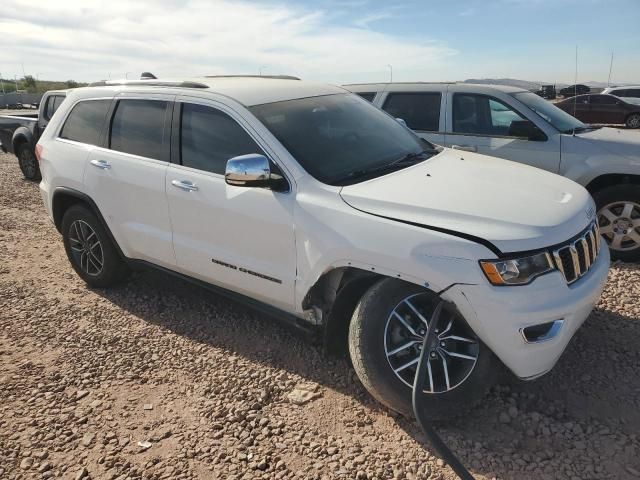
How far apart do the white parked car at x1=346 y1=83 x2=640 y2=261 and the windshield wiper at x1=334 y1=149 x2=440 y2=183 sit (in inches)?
48.2

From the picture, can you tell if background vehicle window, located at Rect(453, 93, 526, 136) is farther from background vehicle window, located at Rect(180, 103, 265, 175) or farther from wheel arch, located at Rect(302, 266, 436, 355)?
wheel arch, located at Rect(302, 266, 436, 355)

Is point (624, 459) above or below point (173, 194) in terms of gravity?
below

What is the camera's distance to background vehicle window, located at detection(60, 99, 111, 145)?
4285 mm

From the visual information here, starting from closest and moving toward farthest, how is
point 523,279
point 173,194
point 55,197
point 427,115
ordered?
point 523,279 < point 173,194 < point 55,197 < point 427,115

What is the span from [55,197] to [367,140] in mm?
2907

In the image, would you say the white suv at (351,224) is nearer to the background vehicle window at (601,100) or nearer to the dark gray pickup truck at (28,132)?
the dark gray pickup truck at (28,132)

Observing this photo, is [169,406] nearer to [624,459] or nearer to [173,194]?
[173,194]

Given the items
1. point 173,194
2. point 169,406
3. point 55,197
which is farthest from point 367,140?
point 55,197

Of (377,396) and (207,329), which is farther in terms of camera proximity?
(207,329)

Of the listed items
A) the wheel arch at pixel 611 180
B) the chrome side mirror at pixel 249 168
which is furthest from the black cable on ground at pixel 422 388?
the wheel arch at pixel 611 180

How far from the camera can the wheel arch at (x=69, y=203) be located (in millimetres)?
4219

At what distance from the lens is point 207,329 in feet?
12.8

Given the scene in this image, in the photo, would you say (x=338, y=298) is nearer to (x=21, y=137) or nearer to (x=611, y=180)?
(x=611, y=180)

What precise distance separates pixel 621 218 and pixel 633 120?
55.1 feet
